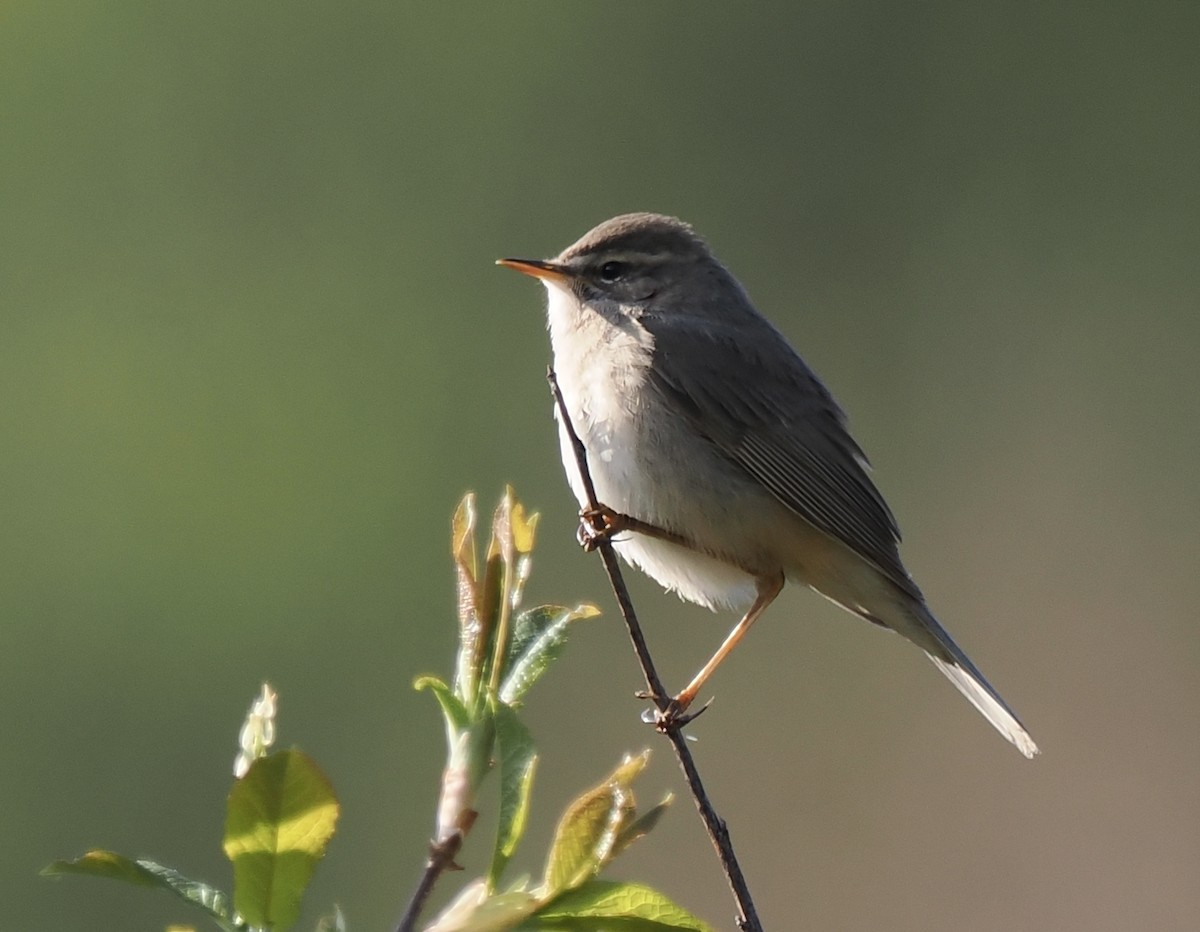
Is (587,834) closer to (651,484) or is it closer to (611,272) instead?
(651,484)

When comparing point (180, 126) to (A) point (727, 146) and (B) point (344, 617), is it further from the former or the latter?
(B) point (344, 617)

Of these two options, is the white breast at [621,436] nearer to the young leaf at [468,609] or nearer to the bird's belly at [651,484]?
the bird's belly at [651,484]

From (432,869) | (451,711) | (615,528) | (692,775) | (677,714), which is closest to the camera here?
(432,869)

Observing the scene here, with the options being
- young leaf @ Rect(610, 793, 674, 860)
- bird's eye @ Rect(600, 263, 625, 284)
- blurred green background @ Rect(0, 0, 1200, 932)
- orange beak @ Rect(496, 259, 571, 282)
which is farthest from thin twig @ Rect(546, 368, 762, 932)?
blurred green background @ Rect(0, 0, 1200, 932)

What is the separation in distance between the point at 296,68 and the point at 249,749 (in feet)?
48.9

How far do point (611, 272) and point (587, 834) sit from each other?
3399mm

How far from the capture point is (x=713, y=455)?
160 inches

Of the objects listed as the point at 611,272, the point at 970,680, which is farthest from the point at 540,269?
the point at 970,680

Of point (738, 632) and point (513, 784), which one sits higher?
point (513, 784)

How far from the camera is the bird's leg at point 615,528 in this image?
3.32 meters

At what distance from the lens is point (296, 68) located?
1534 centimetres

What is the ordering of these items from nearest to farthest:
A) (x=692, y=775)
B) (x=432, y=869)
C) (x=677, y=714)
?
(x=432, y=869), (x=692, y=775), (x=677, y=714)

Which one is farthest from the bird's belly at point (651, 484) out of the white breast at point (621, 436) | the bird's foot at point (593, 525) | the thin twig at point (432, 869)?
the thin twig at point (432, 869)

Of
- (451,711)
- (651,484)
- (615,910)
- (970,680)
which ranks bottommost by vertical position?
(970,680)
